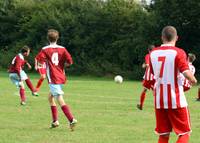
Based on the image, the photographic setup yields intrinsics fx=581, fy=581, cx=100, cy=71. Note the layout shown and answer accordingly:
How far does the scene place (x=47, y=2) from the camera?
195 ft

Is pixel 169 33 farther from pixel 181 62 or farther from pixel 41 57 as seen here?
pixel 41 57

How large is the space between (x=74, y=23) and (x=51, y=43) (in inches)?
1632

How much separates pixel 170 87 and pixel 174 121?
0.46 metres

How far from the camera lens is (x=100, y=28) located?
167ft

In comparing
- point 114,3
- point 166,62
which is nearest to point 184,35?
point 114,3

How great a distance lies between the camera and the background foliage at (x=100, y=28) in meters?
42.8

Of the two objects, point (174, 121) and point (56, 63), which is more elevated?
point (56, 63)

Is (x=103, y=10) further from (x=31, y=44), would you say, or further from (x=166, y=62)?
(x=166, y=62)

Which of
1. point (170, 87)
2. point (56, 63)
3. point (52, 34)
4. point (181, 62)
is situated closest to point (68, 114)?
point (56, 63)

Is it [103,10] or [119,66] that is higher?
[103,10]

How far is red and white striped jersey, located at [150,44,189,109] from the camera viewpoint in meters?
7.71

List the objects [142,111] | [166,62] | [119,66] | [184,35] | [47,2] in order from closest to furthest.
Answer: [166,62] → [142,111] → [184,35] → [119,66] → [47,2]

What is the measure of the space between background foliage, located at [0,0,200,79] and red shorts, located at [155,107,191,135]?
34319 mm

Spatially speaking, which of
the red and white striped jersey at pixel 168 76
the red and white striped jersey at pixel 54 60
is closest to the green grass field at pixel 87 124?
the red and white striped jersey at pixel 54 60
